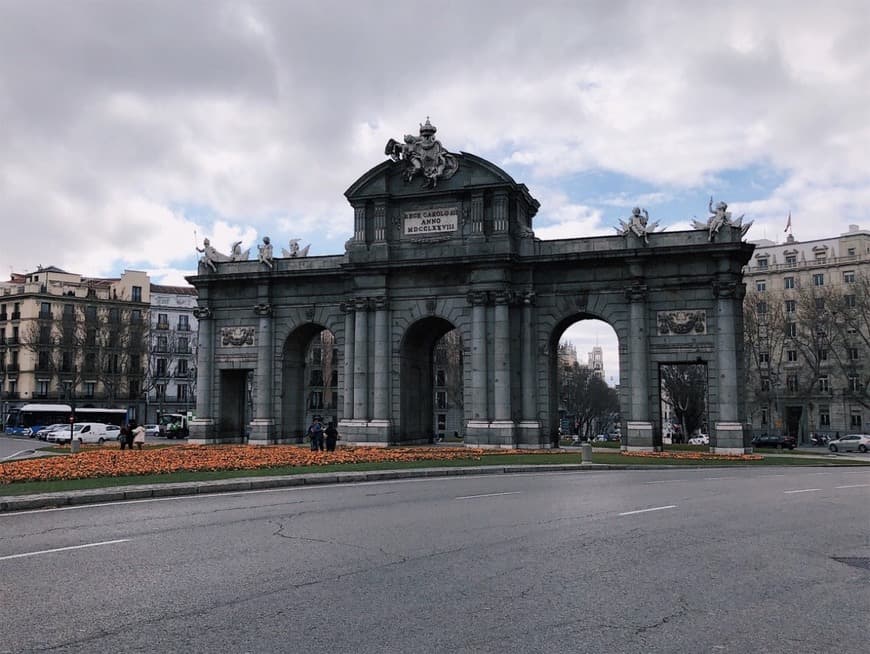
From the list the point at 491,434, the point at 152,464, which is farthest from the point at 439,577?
the point at 491,434

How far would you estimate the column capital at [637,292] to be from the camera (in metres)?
39.4

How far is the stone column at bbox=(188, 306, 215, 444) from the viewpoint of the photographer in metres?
46.6

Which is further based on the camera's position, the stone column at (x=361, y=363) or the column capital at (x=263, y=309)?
the column capital at (x=263, y=309)

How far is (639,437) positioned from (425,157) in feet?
59.1

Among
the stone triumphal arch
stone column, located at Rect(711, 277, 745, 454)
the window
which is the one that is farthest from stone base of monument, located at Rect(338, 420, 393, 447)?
the window

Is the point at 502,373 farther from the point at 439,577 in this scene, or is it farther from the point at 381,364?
the point at 439,577

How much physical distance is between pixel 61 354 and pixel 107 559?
84.8m

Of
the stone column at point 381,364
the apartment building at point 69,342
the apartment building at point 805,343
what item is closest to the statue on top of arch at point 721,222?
the stone column at point 381,364

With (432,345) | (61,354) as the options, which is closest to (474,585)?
(432,345)

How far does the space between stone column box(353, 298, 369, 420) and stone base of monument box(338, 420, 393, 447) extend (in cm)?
47

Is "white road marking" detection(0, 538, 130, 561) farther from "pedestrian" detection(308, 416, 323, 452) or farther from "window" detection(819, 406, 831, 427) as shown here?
"window" detection(819, 406, 831, 427)

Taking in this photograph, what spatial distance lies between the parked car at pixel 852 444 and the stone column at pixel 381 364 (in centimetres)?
3495

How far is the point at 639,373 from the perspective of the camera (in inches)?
1537

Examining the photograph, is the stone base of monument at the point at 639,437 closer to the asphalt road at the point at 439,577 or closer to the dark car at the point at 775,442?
the asphalt road at the point at 439,577
